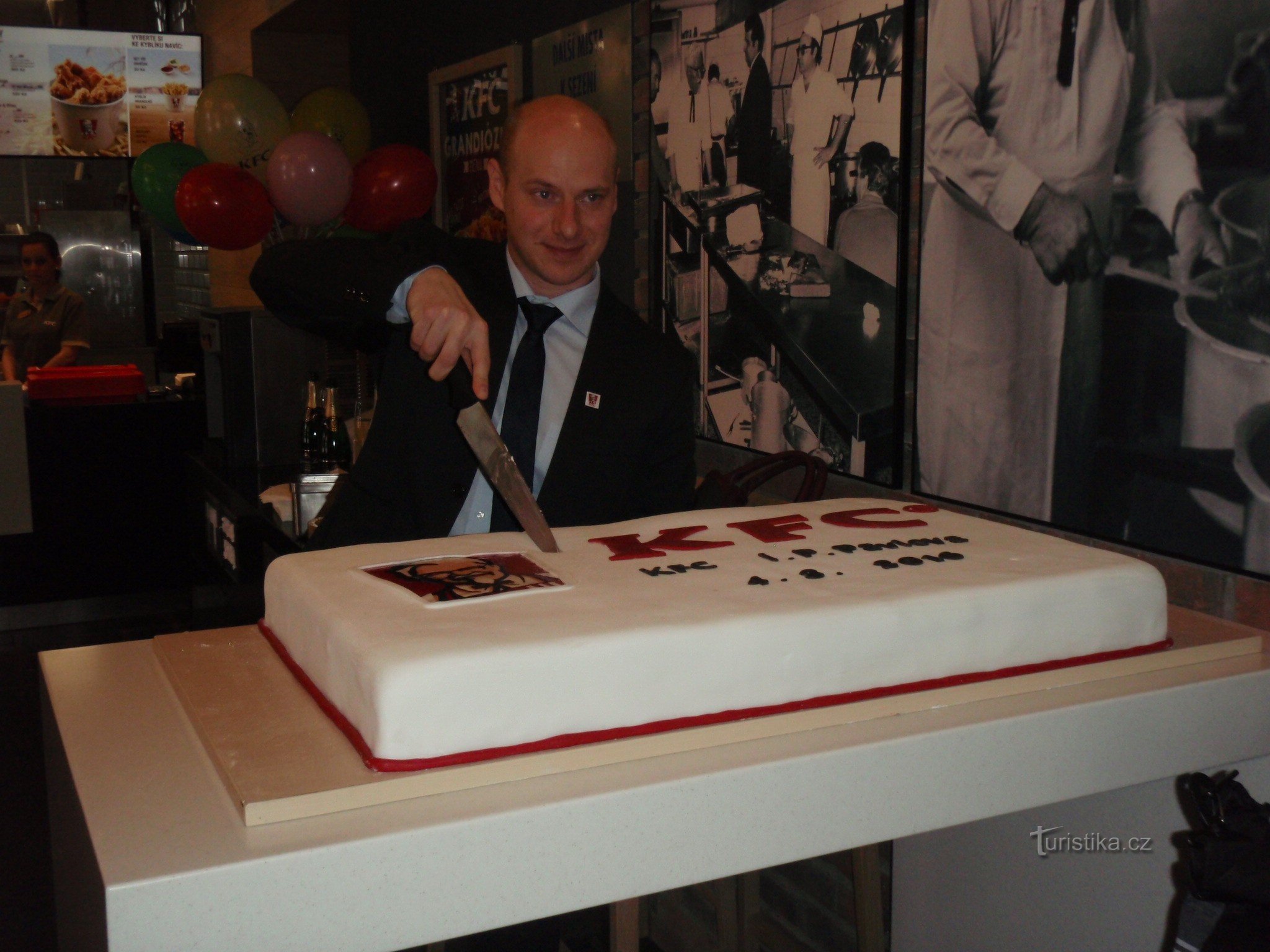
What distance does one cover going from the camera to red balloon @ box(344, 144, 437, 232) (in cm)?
418

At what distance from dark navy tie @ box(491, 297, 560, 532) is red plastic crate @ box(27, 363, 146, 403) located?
402cm

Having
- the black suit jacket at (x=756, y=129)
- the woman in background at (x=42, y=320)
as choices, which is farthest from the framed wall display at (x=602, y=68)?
the woman in background at (x=42, y=320)

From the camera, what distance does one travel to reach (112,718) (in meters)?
1.03

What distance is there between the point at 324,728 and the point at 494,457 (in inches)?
16.6

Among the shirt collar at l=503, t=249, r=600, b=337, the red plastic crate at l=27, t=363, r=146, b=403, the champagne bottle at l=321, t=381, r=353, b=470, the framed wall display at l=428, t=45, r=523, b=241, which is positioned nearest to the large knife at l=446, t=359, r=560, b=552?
the shirt collar at l=503, t=249, r=600, b=337

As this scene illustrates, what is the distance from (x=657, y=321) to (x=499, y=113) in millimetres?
1468

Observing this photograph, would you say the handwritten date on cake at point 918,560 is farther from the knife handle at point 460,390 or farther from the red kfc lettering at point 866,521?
the knife handle at point 460,390

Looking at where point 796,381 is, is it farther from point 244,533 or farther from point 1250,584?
point 244,533

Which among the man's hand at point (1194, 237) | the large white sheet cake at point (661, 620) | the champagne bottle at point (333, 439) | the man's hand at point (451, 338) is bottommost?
the champagne bottle at point (333, 439)

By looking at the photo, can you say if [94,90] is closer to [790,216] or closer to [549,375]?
[790,216]

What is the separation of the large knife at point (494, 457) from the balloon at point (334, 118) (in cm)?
361

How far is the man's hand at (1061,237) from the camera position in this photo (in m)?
1.68

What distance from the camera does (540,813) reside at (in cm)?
84

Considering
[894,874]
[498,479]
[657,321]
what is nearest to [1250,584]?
[894,874]
